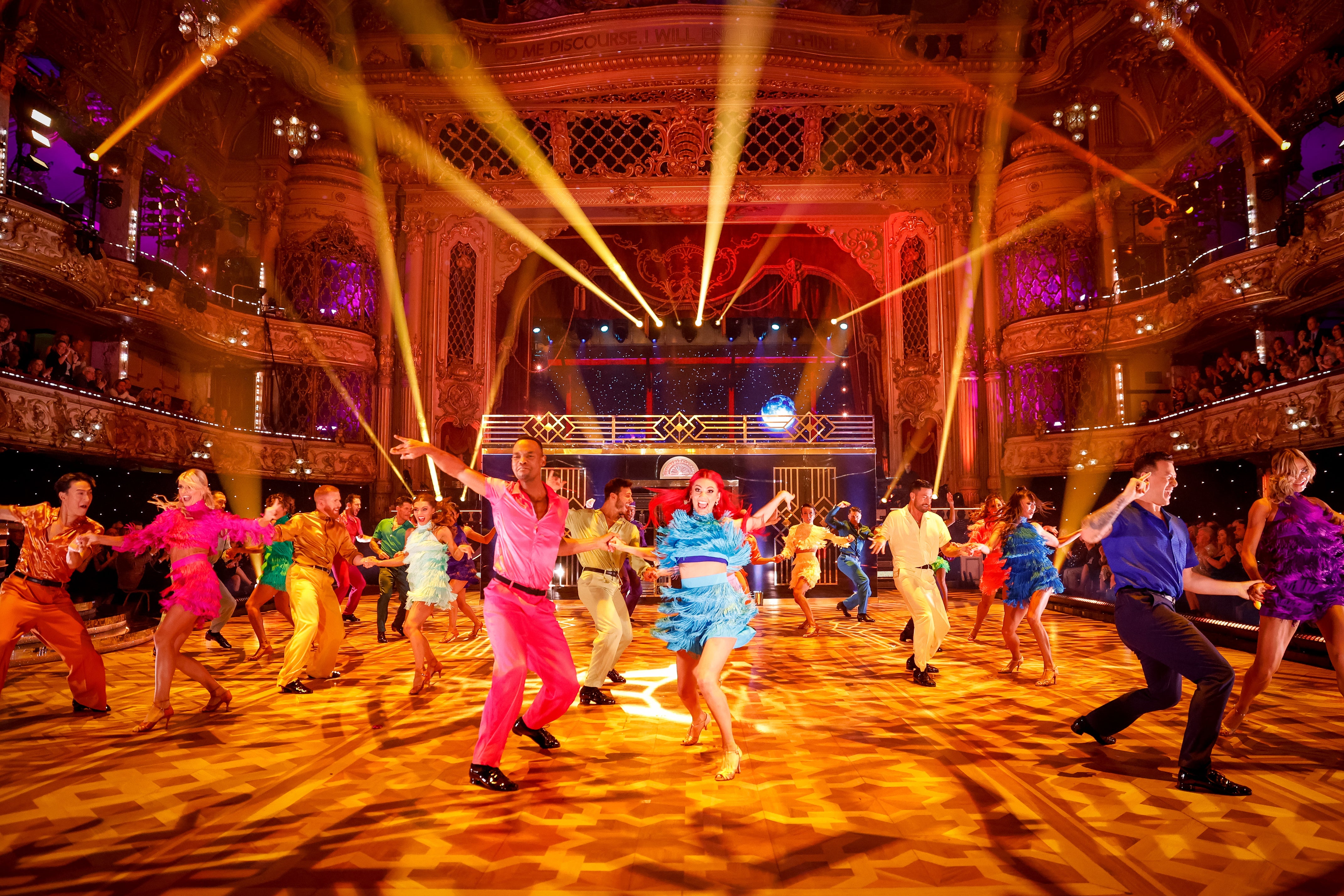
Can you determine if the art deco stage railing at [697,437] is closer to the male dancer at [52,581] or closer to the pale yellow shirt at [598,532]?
the pale yellow shirt at [598,532]

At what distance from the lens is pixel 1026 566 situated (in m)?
6.90

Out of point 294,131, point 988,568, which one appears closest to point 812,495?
point 988,568

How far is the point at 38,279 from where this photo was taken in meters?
12.1

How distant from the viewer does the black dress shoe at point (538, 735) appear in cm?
453

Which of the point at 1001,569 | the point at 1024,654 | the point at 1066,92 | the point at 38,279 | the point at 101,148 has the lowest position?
the point at 1024,654

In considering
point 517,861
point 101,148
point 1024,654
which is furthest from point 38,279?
point 1024,654

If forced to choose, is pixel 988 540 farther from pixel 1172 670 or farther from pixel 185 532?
pixel 185 532

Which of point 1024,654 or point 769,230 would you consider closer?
point 1024,654

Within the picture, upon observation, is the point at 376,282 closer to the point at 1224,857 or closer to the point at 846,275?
the point at 846,275

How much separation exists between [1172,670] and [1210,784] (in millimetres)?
532

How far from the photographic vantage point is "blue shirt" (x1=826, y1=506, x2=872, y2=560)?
9.76 m

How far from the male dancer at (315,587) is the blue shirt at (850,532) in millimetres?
5385

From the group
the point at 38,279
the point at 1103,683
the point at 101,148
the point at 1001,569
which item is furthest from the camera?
the point at 101,148

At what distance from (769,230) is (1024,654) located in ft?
43.2
